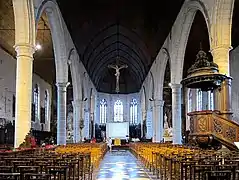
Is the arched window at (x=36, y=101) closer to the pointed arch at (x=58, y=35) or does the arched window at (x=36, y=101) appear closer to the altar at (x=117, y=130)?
the pointed arch at (x=58, y=35)

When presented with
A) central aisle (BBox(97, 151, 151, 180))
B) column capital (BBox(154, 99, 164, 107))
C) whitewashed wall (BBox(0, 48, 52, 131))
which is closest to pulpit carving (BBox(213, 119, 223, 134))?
central aisle (BBox(97, 151, 151, 180))

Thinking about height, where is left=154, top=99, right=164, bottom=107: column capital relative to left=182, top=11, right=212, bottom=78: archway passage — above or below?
below

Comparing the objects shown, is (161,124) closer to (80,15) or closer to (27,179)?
(80,15)

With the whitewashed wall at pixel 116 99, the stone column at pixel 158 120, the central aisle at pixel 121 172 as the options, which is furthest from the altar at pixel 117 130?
the central aisle at pixel 121 172

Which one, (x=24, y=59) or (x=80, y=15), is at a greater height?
(x=80, y=15)

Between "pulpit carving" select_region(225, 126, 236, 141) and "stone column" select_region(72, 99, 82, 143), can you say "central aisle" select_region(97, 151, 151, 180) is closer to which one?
"pulpit carving" select_region(225, 126, 236, 141)

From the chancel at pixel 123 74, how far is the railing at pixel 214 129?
0.10ft

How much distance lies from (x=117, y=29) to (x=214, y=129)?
18.8m

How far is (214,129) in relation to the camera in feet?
34.8

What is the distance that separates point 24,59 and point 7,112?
12105 mm

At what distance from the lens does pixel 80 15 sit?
21.5 m

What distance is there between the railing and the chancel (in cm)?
3

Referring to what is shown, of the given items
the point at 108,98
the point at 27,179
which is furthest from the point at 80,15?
the point at 108,98

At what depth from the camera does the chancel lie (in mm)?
8688
